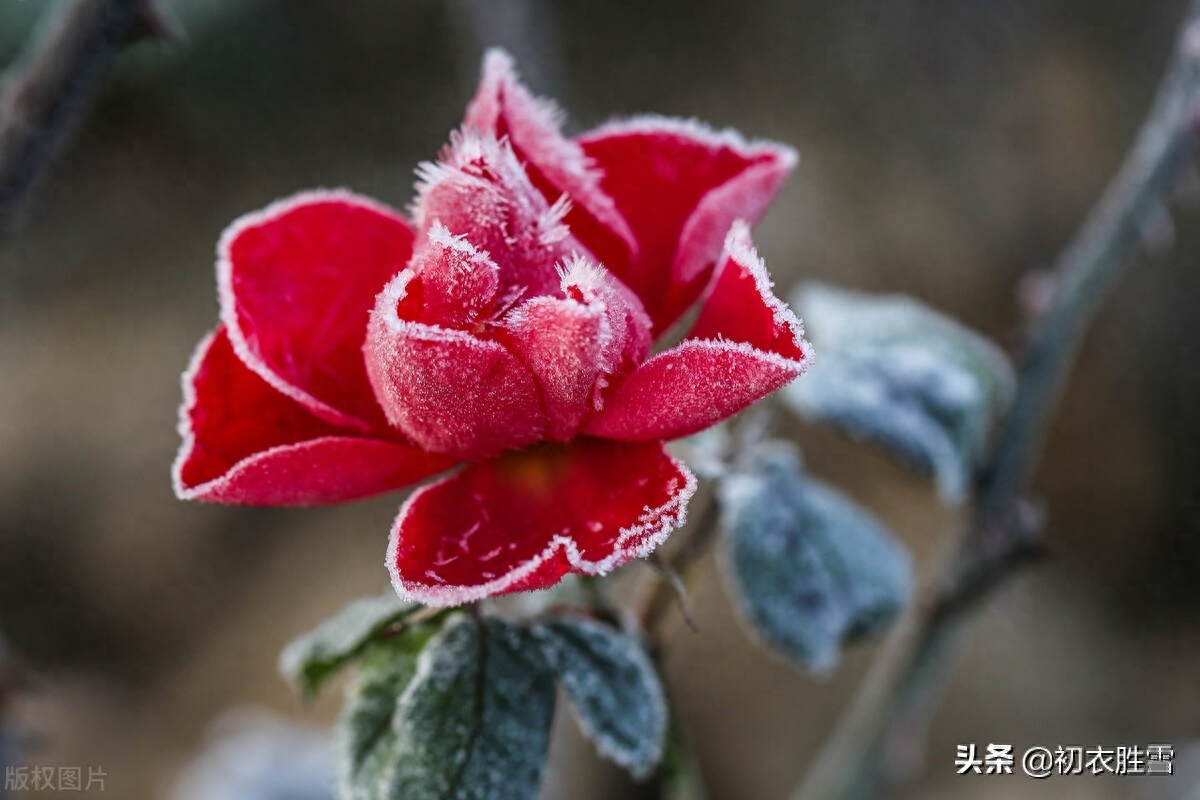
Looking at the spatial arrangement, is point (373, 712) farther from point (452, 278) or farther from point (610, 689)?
point (452, 278)

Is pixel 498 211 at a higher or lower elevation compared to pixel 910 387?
lower

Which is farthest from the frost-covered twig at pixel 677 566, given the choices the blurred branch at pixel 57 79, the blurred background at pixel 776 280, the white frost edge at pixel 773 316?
the blurred background at pixel 776 280

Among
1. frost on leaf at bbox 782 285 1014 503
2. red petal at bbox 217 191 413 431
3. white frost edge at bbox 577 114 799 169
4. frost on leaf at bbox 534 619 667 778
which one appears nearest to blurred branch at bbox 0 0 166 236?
red petal at bbox 217 191 413 431

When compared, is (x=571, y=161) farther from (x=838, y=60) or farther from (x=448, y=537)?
(x=838, y=60)

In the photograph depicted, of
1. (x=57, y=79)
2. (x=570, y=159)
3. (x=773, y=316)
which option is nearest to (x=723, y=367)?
(x=773, y=316)

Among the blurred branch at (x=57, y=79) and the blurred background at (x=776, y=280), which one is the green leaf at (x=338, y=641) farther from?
the blurred background at (x=776, y=280)

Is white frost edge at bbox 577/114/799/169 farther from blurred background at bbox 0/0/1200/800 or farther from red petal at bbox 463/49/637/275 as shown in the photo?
blurred background at bbox 0/0/1200/800
